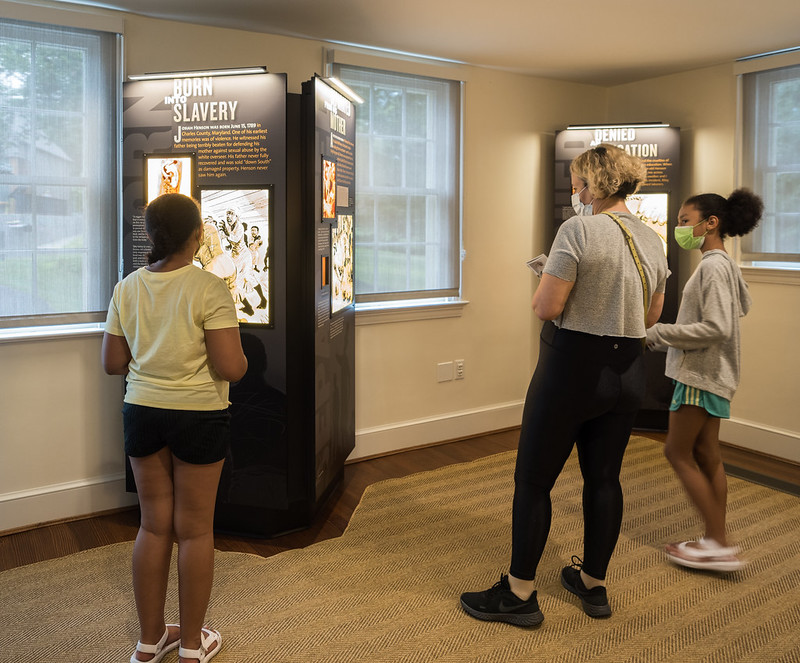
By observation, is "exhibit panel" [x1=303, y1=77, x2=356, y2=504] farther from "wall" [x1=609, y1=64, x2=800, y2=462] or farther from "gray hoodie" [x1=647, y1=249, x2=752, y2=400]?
"wall" [x1=609, y1=64, x2=800, y2=462]

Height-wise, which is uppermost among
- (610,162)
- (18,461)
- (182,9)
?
(182,9)

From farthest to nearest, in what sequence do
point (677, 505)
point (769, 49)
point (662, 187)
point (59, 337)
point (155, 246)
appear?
point (662, 187), point (769, 49), point (677, 505), point (59, 337), point (155, 246)

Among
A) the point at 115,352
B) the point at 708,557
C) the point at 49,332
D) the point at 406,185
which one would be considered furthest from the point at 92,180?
the point at 708,557

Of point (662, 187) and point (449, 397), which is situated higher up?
point (662, 187)

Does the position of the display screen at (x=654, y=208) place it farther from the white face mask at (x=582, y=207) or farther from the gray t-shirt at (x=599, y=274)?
the gray t-shirt at (x=599, y=274)

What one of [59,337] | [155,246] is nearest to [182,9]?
[59,337]

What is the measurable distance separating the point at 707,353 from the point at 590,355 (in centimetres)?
76

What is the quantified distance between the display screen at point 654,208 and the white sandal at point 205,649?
3639 mm

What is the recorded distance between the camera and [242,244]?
3.00 m

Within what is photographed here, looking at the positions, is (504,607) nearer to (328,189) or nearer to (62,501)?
(328,189)

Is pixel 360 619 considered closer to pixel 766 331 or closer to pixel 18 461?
pixel 18 461

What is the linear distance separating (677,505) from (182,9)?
3341 millimetres

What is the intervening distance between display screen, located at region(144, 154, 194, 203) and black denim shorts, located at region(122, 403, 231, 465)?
136 cm

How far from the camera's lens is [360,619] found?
247 centimetres
